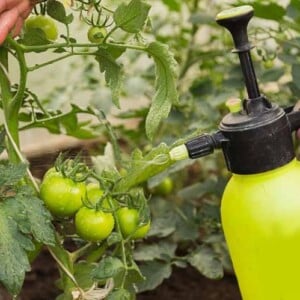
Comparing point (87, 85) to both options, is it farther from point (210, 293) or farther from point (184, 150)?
point (184, 150)

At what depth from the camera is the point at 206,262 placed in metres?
1.00

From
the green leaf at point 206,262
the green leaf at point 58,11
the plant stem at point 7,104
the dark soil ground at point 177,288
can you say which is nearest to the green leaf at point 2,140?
the plant stem at point 7,104

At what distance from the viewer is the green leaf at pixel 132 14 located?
2.31 ft

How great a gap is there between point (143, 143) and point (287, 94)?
268 millimetres

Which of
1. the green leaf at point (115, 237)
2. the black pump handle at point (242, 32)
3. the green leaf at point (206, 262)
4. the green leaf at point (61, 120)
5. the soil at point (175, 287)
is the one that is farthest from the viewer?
the soil at point (175, 287)

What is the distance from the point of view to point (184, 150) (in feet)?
2.15

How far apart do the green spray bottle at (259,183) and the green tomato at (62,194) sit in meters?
0.10

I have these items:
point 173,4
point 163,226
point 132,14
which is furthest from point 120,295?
point 173,4

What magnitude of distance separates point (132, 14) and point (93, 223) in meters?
0.18

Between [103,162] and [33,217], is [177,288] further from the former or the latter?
[33,217]

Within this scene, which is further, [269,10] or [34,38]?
[269,10]

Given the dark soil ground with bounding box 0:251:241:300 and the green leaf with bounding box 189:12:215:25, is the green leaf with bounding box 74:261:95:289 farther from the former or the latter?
the green leaf with bounding box 189:12:215:25

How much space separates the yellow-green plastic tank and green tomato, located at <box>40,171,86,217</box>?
0.13 metres

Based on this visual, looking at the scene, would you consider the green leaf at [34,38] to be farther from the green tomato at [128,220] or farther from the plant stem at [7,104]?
the green tomato at [128,220]
